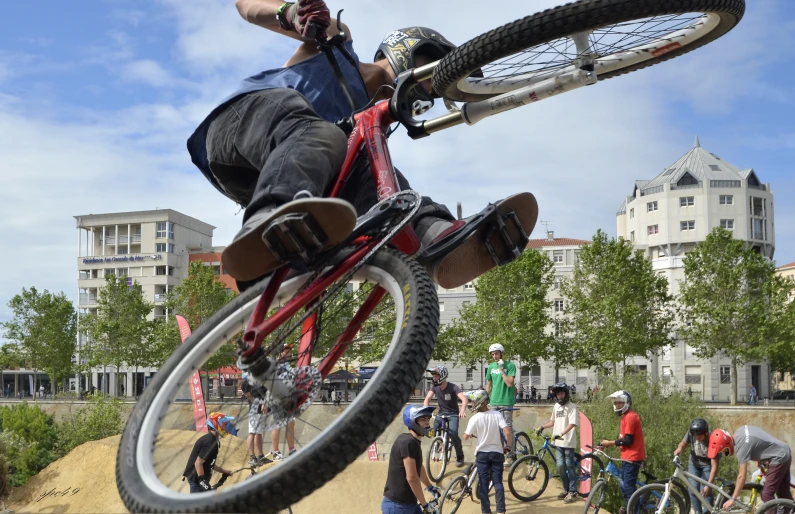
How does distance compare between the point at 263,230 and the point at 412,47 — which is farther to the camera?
the point at 412,47

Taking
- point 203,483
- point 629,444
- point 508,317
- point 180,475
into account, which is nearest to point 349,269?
point 180,475

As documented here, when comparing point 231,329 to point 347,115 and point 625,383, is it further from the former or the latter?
point 625,383

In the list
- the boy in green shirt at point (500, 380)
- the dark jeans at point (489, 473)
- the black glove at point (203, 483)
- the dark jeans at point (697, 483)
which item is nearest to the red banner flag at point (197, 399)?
the black glove at point (203, 483)

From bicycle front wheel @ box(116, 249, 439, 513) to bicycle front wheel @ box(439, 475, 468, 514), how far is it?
35.3ft

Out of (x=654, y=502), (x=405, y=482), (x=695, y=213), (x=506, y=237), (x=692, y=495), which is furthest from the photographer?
(x=695, y=213)

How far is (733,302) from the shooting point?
48.1 m

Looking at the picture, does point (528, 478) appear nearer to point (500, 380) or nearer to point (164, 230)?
point (500, 380)

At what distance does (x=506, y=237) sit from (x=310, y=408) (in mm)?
1293

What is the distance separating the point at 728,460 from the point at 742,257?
26.9 metres

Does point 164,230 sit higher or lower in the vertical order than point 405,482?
higher

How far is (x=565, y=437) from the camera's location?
14961 millimetres

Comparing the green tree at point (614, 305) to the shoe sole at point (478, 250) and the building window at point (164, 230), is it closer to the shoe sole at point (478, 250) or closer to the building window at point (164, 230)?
the shoe sole at point (478, 250)

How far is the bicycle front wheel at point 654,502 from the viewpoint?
12.6 meters

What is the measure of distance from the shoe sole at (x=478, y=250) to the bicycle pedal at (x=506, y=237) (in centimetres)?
1
